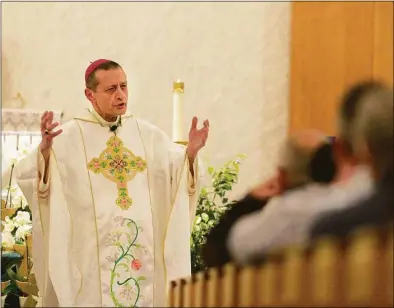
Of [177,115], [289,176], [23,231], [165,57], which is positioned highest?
[165,57]

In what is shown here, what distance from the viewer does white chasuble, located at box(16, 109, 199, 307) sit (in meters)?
2.38

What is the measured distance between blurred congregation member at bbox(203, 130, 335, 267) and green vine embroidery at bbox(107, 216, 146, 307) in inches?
66.1

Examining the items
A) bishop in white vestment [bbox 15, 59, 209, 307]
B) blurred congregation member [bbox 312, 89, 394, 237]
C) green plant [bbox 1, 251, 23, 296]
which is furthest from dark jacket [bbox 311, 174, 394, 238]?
green plant [bbox 1, 251, 23, 296]

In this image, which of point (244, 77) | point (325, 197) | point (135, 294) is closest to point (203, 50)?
point (244, 77)

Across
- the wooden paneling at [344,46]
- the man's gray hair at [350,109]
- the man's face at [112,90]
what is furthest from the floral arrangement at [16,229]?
the man's gray hair at [350,109]

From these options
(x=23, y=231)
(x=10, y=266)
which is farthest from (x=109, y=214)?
(x=10, y=266)

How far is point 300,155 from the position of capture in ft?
2.53

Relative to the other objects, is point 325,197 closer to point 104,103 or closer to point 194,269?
point 104,103

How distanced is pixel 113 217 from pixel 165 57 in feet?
6.20

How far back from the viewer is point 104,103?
8.09 feet

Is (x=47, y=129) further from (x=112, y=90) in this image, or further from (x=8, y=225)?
(x=8, y=225)

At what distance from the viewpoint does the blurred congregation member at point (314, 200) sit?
29.0 inches

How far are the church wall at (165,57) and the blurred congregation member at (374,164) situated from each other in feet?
10.6

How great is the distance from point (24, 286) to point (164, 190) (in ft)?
2.06
